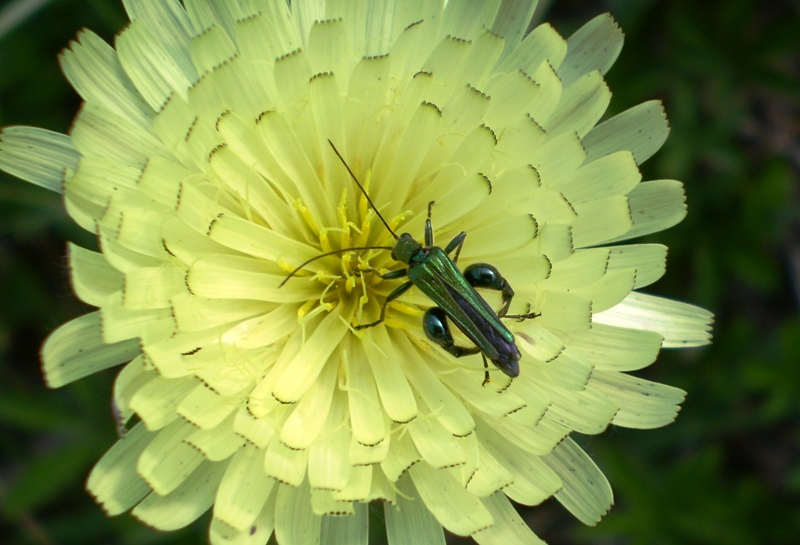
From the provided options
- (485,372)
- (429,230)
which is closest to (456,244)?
(429,230)

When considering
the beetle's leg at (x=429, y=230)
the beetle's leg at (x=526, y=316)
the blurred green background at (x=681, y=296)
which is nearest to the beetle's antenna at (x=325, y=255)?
the beetle's leg at (x=429, y=230)

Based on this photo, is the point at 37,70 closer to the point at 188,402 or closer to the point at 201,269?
the point at 201,269

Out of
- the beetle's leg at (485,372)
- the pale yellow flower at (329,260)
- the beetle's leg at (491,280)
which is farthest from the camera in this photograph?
the beetle's leg at (491,280)

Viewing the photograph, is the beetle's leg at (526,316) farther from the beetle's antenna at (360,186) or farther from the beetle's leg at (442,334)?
the beetle's antenna at (360,186)

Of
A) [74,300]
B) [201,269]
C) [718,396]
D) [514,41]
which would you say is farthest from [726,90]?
[74,300]

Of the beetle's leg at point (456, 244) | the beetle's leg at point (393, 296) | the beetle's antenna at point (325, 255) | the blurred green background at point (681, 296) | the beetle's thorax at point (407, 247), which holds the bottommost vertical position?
the blurred green background at point (681, 296)

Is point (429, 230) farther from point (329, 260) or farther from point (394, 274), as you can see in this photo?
point (329, 260)

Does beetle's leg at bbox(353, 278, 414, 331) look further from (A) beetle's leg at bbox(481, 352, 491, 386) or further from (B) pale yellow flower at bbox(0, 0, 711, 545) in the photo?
(A) beetle's leg at bbox(481, 352, 491, 386)
